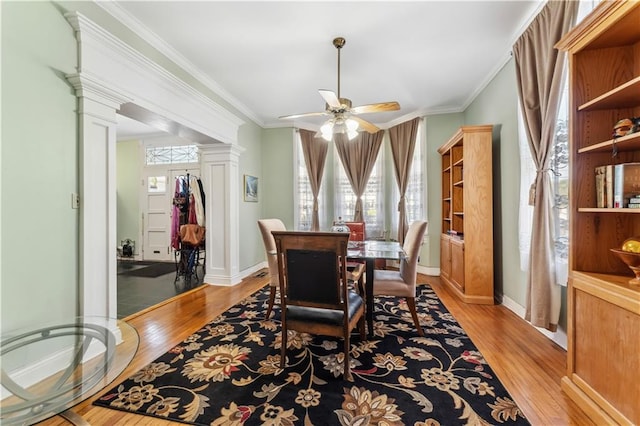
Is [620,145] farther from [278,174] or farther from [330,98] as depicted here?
[278,174]

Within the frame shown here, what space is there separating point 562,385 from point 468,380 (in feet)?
1.77

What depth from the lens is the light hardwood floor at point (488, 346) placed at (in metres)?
1.50

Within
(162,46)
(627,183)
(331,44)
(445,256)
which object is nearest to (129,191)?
(162,46)

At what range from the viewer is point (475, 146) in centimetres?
327

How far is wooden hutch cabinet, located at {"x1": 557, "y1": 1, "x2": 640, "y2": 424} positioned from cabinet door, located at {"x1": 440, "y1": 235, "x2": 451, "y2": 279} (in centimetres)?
233

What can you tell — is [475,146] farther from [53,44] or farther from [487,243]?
[53,44]

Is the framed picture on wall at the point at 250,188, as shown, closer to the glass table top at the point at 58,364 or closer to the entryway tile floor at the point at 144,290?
the entryway tile floor at the point at 144,290

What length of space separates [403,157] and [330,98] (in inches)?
109

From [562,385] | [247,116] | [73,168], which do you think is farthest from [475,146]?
[73,168]

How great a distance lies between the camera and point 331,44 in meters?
2.81

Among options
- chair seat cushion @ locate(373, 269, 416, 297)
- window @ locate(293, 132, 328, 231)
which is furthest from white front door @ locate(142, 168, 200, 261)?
chair seat cushion @ locate(373, 269, 416, 297)

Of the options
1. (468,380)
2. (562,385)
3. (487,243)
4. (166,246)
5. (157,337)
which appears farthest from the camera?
(166,246)

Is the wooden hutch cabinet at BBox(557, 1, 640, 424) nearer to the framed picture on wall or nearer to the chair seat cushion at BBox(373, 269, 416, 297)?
the chair seat cushion at BBox(373, 269, 416, 297)

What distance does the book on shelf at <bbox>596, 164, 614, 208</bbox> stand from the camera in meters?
1.49
